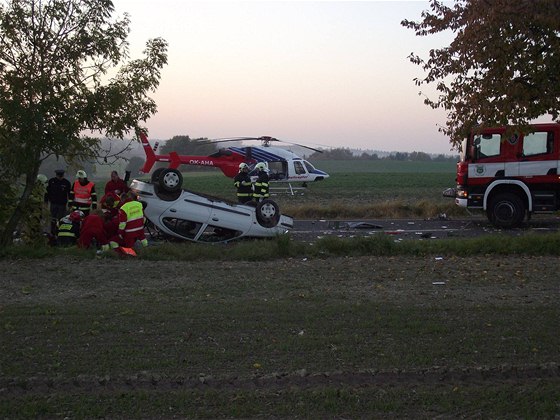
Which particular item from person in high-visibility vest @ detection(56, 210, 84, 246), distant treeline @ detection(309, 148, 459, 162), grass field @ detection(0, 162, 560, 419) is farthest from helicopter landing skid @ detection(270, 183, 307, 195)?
distant treeline @ detection(309, 148, 459, 162)

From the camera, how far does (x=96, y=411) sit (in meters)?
5.40

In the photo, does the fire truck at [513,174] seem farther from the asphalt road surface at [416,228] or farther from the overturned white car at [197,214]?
the overturned white car at [197,214]

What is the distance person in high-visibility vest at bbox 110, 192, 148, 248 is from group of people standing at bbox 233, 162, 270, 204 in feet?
16.5

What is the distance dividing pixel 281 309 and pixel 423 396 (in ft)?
9.97

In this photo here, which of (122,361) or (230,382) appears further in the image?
(122,361)

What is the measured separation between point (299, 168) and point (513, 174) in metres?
19.0

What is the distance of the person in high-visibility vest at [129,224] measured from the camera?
1370 cm

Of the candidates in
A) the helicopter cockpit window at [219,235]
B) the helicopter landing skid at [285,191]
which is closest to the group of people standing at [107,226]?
the helicopter cockpit window at [219,235]

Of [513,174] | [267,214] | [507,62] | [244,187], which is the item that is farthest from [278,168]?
[507,62]

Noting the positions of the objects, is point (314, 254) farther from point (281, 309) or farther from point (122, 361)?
point (122, 361)

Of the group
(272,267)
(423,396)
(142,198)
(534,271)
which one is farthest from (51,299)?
(534,271)

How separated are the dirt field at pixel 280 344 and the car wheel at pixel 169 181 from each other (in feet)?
15.0

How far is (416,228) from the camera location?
19.5 metres

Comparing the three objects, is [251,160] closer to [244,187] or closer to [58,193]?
[244,187]
